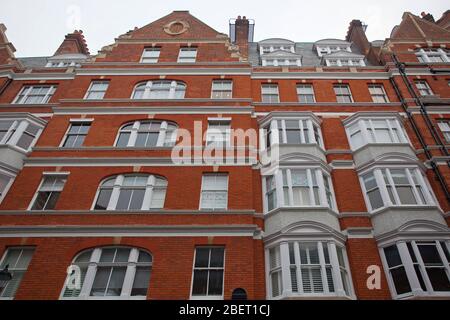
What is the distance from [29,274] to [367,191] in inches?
551

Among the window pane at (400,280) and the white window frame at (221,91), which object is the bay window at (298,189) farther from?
the white window frame at (221,91)

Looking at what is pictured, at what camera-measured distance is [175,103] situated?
17391 mm

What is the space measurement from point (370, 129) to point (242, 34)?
13147 mm

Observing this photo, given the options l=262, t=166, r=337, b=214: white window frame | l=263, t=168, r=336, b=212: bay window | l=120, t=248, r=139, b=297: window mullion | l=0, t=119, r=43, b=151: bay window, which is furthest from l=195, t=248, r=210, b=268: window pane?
l=0, t=119, r=43, b=151: bay window

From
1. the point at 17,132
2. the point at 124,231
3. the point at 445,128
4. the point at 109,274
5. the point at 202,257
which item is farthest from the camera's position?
the point at 445,128

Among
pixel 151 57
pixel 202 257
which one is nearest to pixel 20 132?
pixel 151 57

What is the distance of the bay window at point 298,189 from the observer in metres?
13.2

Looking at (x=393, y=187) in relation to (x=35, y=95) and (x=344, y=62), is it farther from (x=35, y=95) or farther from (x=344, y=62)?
(x=35, y=95)

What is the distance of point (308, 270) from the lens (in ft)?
37.3

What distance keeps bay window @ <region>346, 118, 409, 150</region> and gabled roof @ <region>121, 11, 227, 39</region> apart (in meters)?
11.4

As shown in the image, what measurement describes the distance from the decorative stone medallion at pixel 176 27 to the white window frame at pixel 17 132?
11275 mm

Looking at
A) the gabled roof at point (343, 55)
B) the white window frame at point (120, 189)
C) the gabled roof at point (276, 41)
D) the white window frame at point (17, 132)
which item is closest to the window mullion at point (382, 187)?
the white window frame at point (120, 189)

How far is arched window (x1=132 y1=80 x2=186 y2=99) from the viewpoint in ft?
60.2
